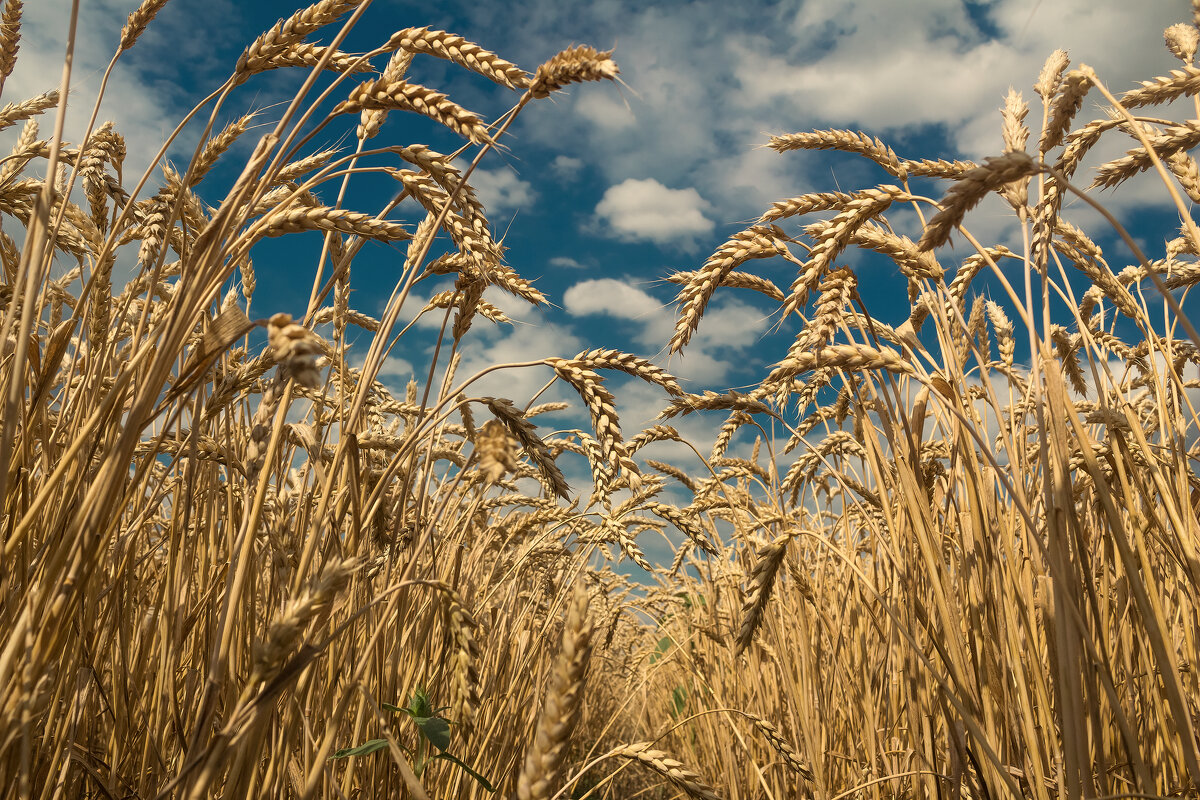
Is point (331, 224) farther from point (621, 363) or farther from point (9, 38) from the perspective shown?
point (9, 38)

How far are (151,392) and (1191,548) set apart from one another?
2.13 meters

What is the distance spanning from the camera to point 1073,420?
1.46m

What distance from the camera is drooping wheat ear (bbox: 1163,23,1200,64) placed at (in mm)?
2611

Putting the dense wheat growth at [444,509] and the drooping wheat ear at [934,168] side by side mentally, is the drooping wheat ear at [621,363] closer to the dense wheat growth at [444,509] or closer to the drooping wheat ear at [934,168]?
the dense wheat growth at [444,509]

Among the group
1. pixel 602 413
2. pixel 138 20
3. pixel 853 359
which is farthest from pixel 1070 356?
pixel 138 20

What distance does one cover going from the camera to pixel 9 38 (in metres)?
1.97

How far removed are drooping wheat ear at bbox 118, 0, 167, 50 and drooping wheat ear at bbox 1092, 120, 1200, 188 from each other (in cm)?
273

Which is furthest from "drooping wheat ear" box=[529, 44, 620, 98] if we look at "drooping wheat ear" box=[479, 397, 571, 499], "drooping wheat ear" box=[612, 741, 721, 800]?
"drooping wheat ear" box=[612, 741, 721, 800]

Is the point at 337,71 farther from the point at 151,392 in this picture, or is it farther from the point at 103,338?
the point at 151,392

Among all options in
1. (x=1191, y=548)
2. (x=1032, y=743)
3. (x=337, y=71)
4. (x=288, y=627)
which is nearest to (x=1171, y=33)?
(x=1191, y=548)

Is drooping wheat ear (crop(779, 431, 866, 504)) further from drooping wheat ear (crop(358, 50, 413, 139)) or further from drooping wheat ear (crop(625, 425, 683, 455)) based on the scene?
drooping wheat ear (crop(358, 50, 413, 139))

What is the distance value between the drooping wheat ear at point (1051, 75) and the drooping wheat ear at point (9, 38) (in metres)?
3.16

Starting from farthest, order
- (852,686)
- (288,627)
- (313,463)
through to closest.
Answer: (852,686), (313,463), (288,627)

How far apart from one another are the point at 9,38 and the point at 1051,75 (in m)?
3.29
